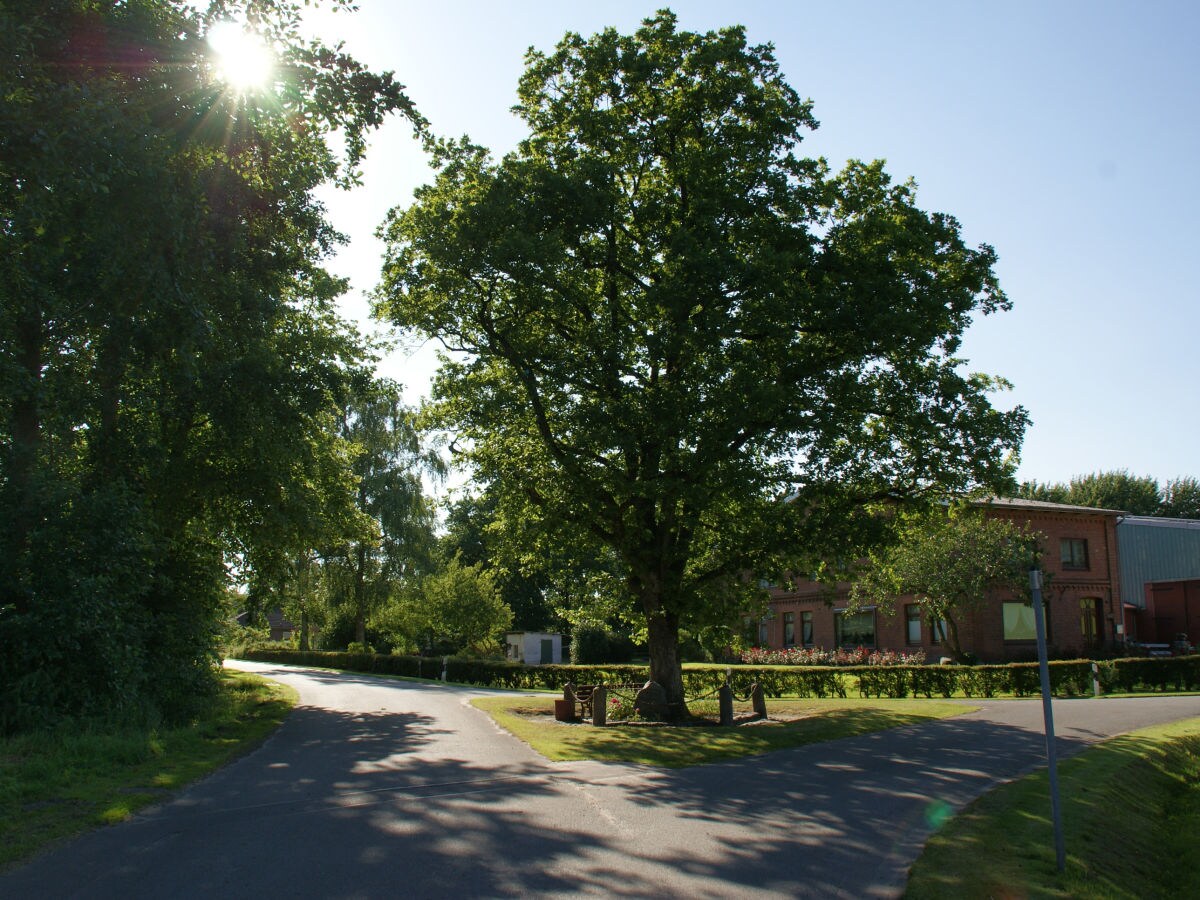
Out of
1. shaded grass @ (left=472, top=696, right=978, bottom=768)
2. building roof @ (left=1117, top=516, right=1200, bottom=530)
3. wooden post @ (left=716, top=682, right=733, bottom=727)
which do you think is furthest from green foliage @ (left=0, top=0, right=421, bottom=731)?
building roof @ (left=1117, top=516, right=1200, bottom=530)

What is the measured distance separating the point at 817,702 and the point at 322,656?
35.4 m

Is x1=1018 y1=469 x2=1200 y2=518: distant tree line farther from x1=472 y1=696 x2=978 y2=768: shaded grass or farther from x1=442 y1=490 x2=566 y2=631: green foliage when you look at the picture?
x1=472 y1=696 x2=978 y2=768: shaded grass

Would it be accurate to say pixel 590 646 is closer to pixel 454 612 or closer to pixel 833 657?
pixel 454 612

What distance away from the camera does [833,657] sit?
4434 cm

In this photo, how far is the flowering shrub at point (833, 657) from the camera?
40312 millimetres

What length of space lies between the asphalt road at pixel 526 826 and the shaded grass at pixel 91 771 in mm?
394

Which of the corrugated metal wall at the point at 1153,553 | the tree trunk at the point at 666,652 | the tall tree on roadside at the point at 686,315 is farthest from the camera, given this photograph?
the corrugated metal wall at the point at 1153,553

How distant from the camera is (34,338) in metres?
16.9

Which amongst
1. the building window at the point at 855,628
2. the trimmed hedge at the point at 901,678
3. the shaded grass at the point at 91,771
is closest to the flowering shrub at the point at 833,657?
the building window at the point at 855,628

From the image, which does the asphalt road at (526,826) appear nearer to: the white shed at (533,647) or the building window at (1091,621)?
the building window at (1091,621)

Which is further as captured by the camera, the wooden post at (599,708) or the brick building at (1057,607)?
the brick building at (1057,607)

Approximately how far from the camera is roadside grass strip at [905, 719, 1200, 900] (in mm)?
7004

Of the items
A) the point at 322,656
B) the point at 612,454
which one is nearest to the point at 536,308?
the point at 612,454

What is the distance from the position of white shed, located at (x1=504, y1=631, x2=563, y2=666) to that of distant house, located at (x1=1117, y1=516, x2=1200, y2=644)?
30.8 m
